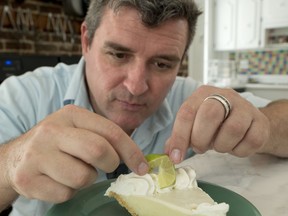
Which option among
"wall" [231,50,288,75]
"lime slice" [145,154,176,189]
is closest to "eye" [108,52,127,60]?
"lime slice" [145,154,176,189]

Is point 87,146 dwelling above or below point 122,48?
below

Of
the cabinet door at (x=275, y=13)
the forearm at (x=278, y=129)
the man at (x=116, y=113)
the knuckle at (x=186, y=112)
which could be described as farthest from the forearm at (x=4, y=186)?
the cabinet door at (x=275, y=13)

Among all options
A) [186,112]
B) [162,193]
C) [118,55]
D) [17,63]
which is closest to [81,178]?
[162,193]

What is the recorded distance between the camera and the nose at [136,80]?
34.0 inches

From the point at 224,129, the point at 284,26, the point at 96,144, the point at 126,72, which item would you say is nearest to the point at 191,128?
the point at 224,129

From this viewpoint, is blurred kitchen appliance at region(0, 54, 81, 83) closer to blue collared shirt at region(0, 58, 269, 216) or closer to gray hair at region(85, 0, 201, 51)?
blue collared shirt at region(0, 58, 269, 216)

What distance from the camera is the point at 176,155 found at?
0.56 metres

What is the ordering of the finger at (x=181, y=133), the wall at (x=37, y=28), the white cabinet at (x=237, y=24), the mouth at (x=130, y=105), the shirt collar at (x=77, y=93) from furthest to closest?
the white cabinet at (x=237, y=24), the wall at (x=37, y=28), the shirt collar at (x=77, y=93), the mouth at (x=130, y=105), the finger at (x=181, y=133)

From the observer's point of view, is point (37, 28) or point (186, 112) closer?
point (186, 112)

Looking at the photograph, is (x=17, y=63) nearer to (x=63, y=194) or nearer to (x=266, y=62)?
(x=63, y=194)

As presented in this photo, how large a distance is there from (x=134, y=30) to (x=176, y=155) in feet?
1.49

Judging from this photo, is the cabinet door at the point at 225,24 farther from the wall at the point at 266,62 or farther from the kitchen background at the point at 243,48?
the wall at the point at 266,62

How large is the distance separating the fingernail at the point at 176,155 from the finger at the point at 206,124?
0.07 m

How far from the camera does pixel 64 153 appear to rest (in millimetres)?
471
